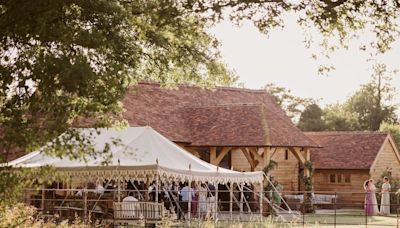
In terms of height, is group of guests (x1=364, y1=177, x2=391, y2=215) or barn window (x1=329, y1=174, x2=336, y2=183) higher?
barn window (x1=329, y1=174, x2=336, y2=183)

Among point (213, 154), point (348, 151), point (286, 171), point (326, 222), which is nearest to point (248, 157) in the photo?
point (213, 154)

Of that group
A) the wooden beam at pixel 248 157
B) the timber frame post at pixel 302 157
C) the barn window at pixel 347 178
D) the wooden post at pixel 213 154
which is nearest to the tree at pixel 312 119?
the barn window at pixel 347 178

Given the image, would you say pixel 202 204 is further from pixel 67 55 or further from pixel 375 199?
pixel 67 55

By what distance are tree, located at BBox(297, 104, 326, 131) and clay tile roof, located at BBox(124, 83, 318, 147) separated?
96.2 feet

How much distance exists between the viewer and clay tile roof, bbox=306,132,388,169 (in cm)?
4584

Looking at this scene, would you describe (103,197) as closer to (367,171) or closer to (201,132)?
(201,132)

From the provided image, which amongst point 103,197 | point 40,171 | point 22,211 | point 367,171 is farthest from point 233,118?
point 40,171

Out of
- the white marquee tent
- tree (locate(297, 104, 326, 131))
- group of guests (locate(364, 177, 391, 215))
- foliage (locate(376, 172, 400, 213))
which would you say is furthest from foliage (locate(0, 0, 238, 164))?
tree (locate(297, 104, 326, 131))

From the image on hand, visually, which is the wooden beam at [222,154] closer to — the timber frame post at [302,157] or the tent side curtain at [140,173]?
the timber frame post at [302,157]

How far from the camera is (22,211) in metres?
15.9

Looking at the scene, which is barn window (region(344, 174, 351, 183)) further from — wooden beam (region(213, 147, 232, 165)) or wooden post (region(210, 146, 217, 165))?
wooden beam (region(213, 147, 232, 165))

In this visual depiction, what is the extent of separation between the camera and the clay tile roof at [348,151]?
45.8 m

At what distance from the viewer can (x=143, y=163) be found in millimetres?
24156

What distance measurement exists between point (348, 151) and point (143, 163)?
2515 centimetres
